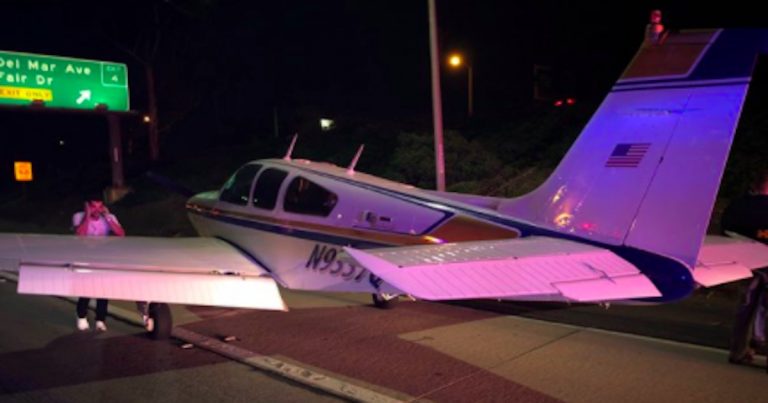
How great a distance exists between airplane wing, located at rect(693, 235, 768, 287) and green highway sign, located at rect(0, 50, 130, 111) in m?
26.0

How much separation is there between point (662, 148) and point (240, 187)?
5.61m

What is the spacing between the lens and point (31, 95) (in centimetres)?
2583

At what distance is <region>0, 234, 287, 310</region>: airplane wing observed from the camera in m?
5.86

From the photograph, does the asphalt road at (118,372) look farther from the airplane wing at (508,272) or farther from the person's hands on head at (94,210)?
the airplane wing at (508,272)

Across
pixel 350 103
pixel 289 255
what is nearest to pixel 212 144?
pixel 350 103

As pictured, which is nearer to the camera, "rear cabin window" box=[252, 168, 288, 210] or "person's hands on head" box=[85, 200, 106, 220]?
"rear cabin window" box=[252, 168, 288, 210]

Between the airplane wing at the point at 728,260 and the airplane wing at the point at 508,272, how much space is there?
108cm

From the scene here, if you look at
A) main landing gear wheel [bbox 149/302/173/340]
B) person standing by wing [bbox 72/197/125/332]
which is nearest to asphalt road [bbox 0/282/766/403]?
main landing gear wheel [bbox 149/302/173/340]

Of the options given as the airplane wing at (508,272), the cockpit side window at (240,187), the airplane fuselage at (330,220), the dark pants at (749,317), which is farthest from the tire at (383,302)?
the dark pants at (749,317)

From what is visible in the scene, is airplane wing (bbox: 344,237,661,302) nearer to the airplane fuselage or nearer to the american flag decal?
the airplane fuselage

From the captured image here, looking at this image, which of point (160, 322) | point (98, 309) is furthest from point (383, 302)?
point (98, 309)

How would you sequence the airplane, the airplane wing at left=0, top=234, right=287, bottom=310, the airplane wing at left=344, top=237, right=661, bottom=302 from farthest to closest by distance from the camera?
the airplane wing at left=0, top=234, right=287, bottom=310 → the airplane → the airplane wing at left=344, top=237, right=661, bottom=302

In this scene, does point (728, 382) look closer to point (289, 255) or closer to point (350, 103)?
point (289, 255)

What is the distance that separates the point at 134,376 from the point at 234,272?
4.89 ft
